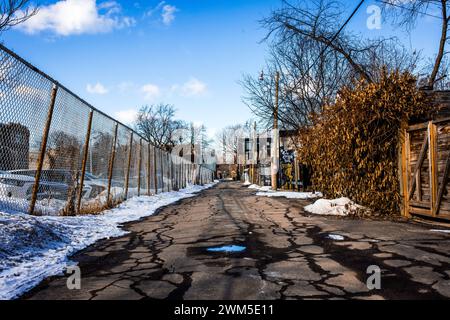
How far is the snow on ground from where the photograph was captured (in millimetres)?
3156

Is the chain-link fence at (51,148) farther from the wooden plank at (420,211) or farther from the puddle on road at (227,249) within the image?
the wooden plank at (420,211)

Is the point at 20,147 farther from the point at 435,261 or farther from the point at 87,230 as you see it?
the point at 435,261

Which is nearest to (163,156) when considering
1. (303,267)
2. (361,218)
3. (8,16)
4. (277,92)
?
(277,92)

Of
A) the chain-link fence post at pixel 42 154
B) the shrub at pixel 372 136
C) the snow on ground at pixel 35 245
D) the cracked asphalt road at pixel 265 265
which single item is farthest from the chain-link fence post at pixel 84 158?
the shrub at pixel 372 136

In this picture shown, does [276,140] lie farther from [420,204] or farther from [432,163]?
[432,163]

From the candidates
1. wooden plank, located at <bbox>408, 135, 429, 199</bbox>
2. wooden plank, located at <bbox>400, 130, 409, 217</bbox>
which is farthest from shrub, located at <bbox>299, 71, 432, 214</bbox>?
wooden plank, located at <bbox>408, 135, 429, 199</bbox>

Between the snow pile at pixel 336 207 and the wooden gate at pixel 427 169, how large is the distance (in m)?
1.15

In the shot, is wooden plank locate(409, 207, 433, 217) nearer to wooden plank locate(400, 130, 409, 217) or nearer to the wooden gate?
the wooden gate

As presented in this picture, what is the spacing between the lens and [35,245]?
429 cm

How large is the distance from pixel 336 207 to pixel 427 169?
226cm

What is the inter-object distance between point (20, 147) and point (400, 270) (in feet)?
18.3

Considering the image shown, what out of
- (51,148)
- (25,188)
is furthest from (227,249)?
(51,148)

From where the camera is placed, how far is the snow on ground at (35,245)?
3.16 meters

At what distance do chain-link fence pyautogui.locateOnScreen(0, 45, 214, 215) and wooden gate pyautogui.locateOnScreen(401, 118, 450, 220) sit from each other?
7.33 meters
